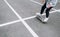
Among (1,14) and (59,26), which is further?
(1,14)

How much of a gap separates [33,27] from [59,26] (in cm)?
125

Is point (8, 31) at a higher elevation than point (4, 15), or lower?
lower

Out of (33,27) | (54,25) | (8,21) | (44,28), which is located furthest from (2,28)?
(54,25)

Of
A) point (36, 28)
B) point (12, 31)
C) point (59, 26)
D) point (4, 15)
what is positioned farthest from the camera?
point (4, 15)

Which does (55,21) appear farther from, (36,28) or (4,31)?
(4,31)

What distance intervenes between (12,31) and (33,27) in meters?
1.00

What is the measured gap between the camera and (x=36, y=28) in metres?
6.30

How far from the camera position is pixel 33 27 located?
252 inches

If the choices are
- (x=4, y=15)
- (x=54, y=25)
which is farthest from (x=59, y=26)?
(x=4, y=15)

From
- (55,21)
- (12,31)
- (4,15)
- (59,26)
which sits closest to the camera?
(12,31)

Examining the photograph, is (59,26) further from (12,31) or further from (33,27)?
(12,31)

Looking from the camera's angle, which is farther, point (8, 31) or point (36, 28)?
point (36, 28)

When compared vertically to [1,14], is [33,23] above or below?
below

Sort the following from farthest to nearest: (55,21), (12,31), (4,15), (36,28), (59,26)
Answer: (4,15)
(55,21)
(59,26)
(36,28)
(12,31)
